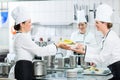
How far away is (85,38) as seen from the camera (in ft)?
9.46

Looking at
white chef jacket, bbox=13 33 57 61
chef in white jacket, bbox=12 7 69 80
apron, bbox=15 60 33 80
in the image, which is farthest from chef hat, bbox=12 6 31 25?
apron, bbox=15 60 33 80

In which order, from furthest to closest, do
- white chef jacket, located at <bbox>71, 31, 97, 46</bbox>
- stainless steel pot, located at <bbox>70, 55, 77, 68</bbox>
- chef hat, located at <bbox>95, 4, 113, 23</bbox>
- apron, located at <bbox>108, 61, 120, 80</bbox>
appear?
white chef jacket, located at <bbox>71, 31, 97, 46</bbox> → stainless steel pot, located at <bbox>70, 55, 77, 68</bbox> → chef hat, located at <bbox>95, 4, 113, 23</bbox> → apron, located at <bbox>108, 61, 120, 80</bbox>

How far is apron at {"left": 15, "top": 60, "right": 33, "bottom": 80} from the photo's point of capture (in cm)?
225

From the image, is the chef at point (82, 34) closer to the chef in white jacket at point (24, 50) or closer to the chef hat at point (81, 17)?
the chef hat at point (81, 17)

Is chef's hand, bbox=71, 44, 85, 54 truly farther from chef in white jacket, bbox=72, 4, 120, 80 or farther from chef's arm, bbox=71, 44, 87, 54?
chef in white jacket, bbox=72, 4, 120, 80

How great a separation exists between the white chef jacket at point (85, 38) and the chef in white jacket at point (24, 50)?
0.59 metres

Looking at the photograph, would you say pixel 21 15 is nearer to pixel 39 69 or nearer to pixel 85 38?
pixel 39 69

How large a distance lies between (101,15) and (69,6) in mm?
1030

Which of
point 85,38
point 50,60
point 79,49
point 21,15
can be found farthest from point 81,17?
point 21,15

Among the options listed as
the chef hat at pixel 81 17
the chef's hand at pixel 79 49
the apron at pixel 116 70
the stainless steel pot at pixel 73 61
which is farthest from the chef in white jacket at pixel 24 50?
the chef hat at pixel 81 17

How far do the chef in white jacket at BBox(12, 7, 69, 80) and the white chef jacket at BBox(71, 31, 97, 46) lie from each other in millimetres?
589

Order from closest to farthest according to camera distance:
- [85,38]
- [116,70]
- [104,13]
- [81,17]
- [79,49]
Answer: [116,70]
[104,13]
[79,49]
[85,38]
[81,17]

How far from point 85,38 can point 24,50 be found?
0.84 metres

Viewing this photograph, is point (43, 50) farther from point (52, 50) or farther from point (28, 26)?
point (28, 26)
